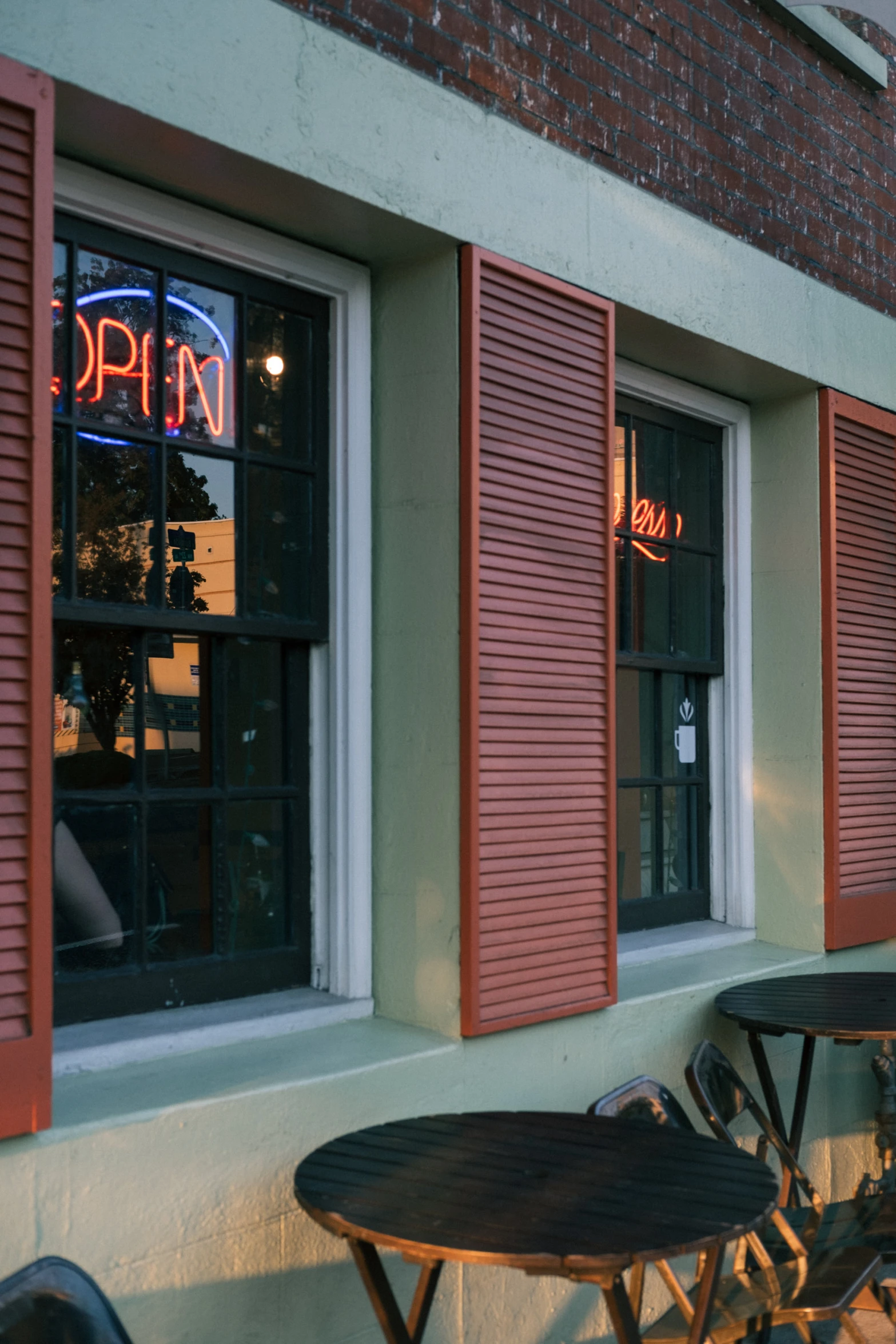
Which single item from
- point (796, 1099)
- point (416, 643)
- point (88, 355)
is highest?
point (88, 355)

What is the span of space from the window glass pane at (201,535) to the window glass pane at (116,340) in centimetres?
17

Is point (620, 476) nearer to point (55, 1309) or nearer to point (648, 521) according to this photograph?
point (648, 521)

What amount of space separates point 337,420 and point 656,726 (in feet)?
6.48

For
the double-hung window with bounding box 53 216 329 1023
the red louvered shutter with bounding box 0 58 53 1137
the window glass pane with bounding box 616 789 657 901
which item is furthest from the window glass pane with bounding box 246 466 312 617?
the window glass pane with bounding box 616 789 657 901

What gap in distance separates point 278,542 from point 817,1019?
209 cm

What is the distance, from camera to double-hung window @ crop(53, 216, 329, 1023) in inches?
120

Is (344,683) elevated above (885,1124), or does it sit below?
above

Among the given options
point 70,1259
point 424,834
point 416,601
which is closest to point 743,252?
point 416,601

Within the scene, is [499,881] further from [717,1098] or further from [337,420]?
[337,420]

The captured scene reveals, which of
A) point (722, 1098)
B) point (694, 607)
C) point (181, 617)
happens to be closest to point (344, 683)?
point (181, 617)

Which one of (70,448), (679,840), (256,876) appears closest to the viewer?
(70,448)

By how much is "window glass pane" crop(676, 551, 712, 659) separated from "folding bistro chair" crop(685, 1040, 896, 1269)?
1818mm

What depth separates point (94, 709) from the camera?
309cm

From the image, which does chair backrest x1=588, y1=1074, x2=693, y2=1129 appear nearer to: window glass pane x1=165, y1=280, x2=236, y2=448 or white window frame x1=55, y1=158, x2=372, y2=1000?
white window frame x1=55, y1=158, x2=372, y2=1000
